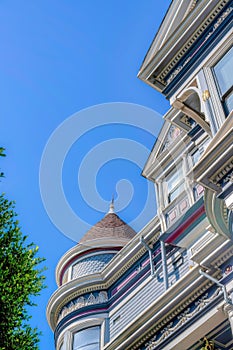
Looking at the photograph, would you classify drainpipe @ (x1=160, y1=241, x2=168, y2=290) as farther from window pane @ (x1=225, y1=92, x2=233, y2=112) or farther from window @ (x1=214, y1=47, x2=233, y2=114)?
window pane @ (x1=225, y1=92, x2=233, y2=112)

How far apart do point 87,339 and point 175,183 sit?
702 centimetres

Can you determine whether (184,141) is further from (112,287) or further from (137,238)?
(112,287)

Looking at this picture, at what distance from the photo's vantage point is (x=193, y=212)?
15.3 metres

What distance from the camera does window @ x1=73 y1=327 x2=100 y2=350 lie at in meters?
18.5

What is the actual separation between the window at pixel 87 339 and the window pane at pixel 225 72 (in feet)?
38.7

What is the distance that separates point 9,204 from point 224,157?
7.91 metres

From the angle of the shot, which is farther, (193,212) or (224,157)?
(193,212)

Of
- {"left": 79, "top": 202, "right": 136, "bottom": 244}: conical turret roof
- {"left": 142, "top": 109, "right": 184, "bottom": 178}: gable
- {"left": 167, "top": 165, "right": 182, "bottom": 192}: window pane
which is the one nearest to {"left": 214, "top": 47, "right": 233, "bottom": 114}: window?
{"left": 167, "top": 165, "right": 182, "bottom": 192}: window pane

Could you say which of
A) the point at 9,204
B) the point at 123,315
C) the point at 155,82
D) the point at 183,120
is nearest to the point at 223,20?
the point at 155,82

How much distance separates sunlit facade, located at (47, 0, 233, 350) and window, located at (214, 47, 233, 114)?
0.03 metres

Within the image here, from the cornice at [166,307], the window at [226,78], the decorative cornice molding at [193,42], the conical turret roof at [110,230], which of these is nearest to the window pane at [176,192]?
the cornice at [166,307]

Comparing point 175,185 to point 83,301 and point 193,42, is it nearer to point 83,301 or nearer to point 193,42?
point 83,301

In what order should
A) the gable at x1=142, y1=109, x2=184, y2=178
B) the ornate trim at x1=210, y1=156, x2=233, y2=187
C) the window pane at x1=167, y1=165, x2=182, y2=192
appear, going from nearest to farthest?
the ornate trim at x1=210, y1=156, x2=233, y2=187 → the window pane at x1=167, y1=165, x2=182, y2=192 → the gable at x1=142, y1=109, x2=184, y2=178

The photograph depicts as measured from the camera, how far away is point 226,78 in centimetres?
1055
